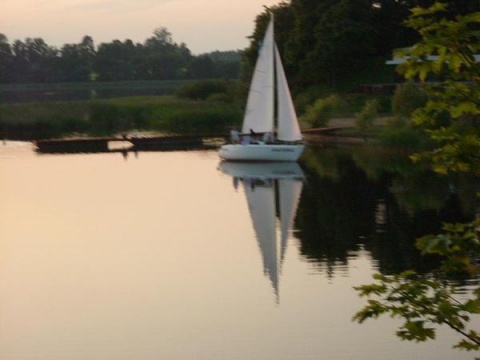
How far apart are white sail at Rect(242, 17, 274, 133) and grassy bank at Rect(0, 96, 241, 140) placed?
12434mm

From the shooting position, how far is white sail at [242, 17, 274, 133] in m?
50.3

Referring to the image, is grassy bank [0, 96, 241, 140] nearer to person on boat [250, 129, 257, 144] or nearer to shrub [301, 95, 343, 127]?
shrub [301, 95, 343, 127]

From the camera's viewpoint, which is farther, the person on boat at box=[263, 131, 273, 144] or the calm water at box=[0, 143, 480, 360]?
the person on boat at box=[263, 131, 273, 144]

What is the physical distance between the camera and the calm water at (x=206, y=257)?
62.7 ft

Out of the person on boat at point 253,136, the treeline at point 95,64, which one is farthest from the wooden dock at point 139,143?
the treeline at point 95,64

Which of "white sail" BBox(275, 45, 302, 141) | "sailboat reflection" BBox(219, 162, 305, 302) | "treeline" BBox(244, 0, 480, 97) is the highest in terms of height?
"treeline" BBox(244, 0, 480, 97)

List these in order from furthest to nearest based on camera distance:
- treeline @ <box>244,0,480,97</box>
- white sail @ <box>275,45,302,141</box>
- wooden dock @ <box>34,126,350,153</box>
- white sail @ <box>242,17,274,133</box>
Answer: treeline @ <box>244,0,480,97</box>, wooden dock @ <box>34,126,350,153</box>, white sail @ <box>242,17,274,133</box>, white sail @ <box>275,45,302,141</box>

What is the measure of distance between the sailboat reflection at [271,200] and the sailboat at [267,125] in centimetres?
41

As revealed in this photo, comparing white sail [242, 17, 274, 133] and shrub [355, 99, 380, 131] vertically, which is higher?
white sail [242, 17, 274, 133]

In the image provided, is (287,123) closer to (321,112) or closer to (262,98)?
(262,98)

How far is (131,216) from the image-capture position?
33688 mm

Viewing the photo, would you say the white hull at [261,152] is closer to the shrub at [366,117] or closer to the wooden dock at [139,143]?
the shrub at [366,117]

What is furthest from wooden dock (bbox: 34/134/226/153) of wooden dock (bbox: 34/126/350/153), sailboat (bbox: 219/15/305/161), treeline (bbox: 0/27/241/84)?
treeline (bbox: 0/27/241/84)

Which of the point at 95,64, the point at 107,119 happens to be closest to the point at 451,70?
the point at 107,119
